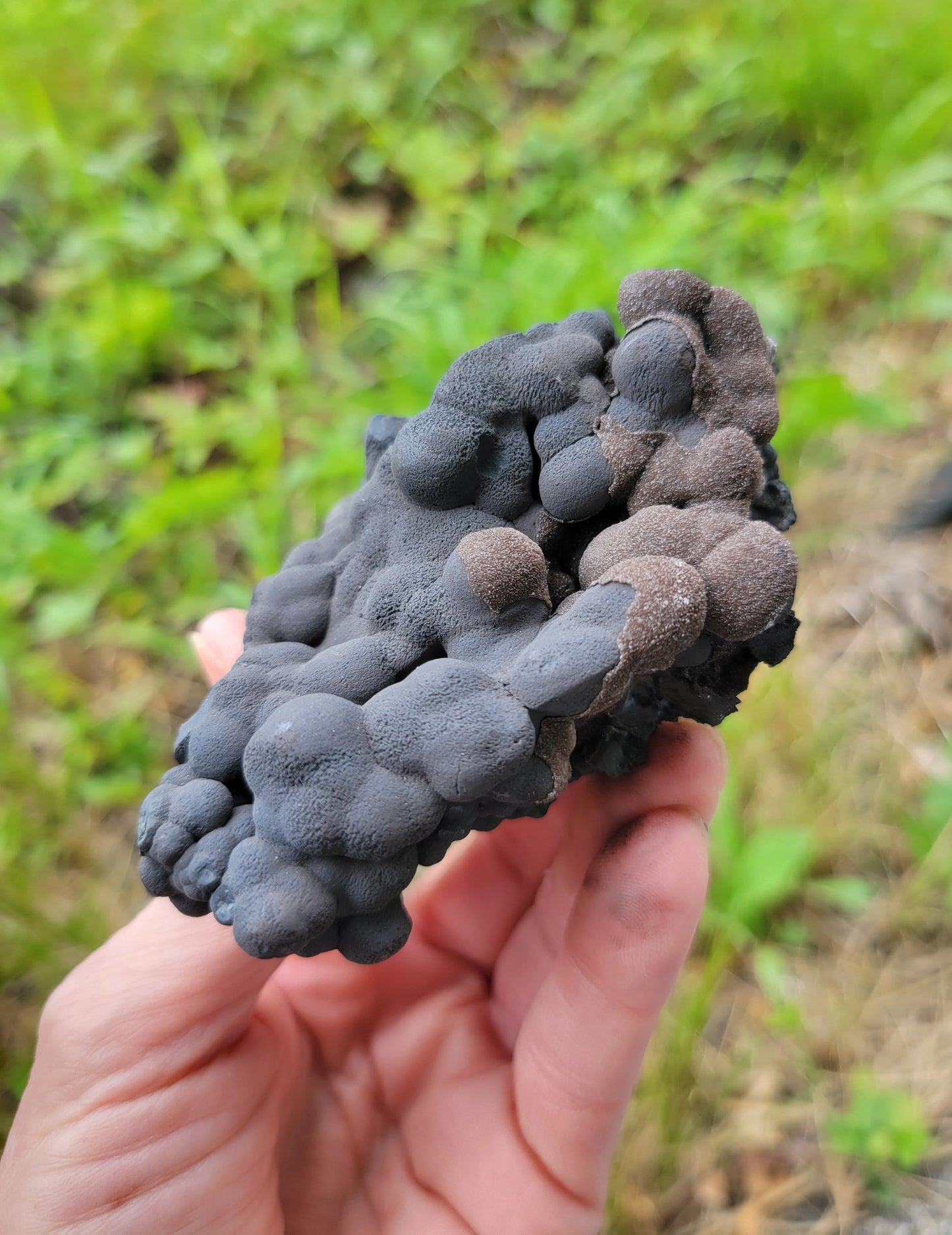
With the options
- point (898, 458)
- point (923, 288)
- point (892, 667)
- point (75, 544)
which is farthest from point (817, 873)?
point (75, 544)

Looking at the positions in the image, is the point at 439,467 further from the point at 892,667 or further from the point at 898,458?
the point at 898,458

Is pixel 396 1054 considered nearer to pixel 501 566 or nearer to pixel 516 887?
pixel 516 887

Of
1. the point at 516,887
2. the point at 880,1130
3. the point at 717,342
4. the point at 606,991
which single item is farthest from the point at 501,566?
the point at 880,1130

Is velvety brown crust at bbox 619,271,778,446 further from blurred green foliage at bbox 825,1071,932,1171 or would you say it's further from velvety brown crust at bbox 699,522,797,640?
blurred green foliage at bbox 825,1071,932,1171

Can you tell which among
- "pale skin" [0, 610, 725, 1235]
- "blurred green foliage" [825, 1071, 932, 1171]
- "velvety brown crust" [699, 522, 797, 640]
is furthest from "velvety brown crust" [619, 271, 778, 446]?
"blurred green foliage" [825, 1071, 932, 1171]

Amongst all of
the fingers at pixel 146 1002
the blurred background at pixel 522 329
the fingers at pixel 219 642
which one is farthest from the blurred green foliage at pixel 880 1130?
the fingers at pixel 219 642

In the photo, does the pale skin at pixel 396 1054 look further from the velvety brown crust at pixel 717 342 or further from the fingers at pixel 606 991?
the velvety brown crust at pixel 717 342
